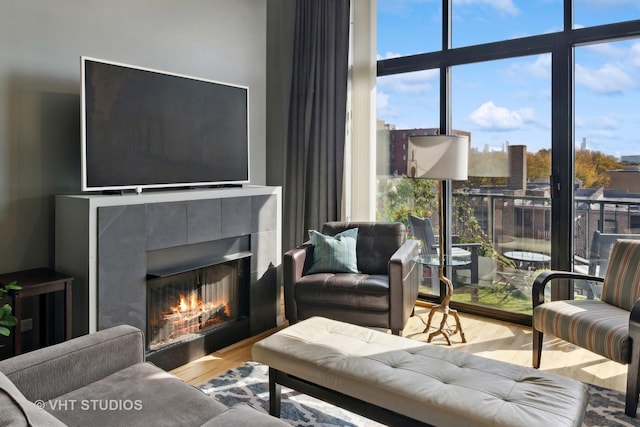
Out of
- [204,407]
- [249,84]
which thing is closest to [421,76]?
[249,84]

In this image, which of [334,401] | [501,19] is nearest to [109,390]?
[334,401]

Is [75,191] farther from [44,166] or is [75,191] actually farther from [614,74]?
[614,74]

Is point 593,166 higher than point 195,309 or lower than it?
higher

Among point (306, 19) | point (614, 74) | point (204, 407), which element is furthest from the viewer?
point (306, 19)

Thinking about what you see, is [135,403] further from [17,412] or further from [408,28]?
[408,28]

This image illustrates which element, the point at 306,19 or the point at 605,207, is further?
the point at 306,19

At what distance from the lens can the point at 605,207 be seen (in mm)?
3465

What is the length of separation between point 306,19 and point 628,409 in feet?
13.0

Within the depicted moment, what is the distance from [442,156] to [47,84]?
2556mm

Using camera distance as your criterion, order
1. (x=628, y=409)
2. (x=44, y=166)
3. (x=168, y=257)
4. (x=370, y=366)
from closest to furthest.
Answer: (x=370, y=366) < (x=628, y=409) < (x=44, y=166) < (x=168, y=257)

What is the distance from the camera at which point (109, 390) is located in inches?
67.0

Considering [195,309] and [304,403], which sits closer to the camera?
[304,403]

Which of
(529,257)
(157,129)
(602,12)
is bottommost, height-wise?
(529,257)

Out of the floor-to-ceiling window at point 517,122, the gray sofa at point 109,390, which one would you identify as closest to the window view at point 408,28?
the floor-to-ceiling window at point 517,122
